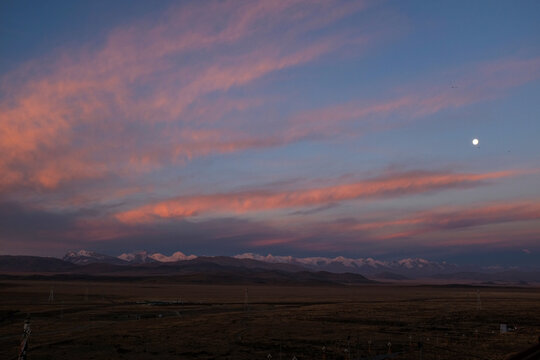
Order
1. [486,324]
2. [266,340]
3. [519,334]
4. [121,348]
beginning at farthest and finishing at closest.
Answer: [486,324] → [519,334] → [266,340] → [121,348]

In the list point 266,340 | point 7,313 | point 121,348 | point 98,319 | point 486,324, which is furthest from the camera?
point 7,313

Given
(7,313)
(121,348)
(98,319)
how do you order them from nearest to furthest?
(121,348)
(98,319)
(7,313)

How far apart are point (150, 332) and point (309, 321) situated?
19.3 m

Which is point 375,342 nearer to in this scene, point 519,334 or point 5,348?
point 519,334

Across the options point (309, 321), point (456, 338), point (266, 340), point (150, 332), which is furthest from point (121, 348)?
point (456, 338)

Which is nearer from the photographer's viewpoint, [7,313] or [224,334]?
[224,334]

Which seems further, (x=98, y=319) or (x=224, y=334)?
(x=98, y=319)

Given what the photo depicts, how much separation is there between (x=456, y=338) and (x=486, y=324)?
1437 cm

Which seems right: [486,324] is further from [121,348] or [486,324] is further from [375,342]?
[121,348]

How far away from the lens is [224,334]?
42.0m

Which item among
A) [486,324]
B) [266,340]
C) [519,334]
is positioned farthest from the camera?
[486,324]

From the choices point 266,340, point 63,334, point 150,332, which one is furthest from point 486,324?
point 63,334

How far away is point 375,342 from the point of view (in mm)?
37031

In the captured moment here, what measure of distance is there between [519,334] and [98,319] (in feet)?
163
